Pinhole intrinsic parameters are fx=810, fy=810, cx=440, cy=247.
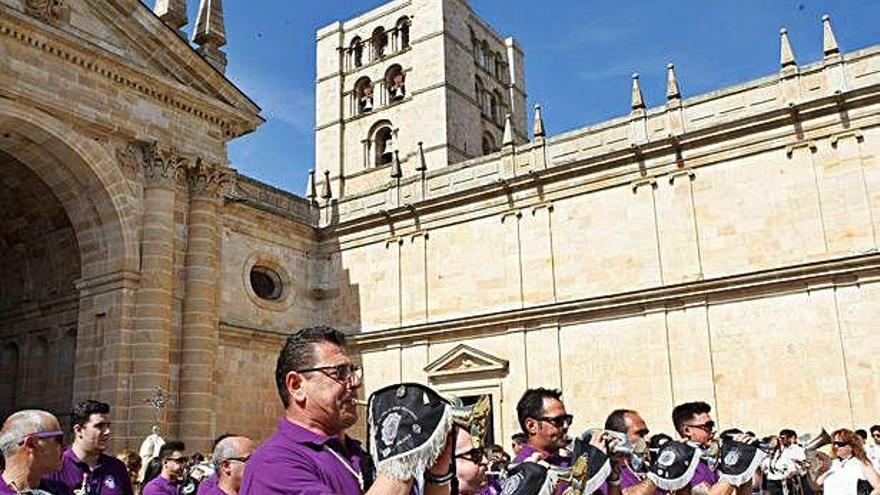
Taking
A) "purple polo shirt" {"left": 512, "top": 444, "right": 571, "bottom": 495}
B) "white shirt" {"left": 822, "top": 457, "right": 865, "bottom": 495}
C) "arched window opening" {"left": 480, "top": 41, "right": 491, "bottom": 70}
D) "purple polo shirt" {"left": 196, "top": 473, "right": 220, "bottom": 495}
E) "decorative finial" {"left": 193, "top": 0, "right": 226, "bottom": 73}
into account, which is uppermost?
"arched window opening" {"left": 480, "top": 41, "right": 491, "bottom": 70}

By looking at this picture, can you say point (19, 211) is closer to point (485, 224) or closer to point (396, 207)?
point (396, 207)

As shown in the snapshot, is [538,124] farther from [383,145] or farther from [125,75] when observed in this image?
[383,145]

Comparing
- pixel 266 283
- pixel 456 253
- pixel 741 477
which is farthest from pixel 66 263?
pixel 741 477

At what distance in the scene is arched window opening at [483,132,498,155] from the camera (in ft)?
132

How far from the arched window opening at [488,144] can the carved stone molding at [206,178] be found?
74.5 ft

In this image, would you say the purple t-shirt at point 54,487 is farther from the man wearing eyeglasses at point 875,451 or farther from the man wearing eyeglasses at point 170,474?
the man wearing eyeglasses at point 875,451

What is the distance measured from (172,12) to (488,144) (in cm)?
2369

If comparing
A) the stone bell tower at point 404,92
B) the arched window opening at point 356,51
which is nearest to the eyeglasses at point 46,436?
the stone bell tower at point 404,92

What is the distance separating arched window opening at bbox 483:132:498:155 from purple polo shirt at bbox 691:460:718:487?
114ft

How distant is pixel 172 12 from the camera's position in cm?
1875

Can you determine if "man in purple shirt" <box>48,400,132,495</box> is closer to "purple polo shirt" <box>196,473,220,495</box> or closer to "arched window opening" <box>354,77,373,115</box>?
"purple polo shirt" <box>196,473,220,495</box>

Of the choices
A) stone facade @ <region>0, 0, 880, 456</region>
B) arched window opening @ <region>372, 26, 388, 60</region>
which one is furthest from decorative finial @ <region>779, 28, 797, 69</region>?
arched window opening @ <region>372, 26, 388, 60</region>

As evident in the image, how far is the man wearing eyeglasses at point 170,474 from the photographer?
6.52 metres

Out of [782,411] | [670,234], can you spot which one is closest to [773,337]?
[782,411]
